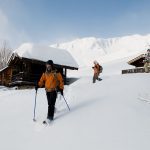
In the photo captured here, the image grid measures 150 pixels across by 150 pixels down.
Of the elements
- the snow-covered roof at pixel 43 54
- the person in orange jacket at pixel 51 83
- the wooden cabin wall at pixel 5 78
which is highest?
the snow-covered roof at pixel 43 54

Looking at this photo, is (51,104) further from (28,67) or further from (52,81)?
(28,67)

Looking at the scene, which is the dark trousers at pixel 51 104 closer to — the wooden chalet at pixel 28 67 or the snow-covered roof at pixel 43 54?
the wooden chalet at pixel 28 67

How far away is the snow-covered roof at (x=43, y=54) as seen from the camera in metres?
32.5

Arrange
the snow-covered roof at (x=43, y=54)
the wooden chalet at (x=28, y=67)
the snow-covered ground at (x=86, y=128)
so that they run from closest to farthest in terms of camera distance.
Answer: the snow-covered ground at (x=86, y=128)
the wooden chalet at (x=28, y=67)
the snow-covered roof at (x=43, y=54)

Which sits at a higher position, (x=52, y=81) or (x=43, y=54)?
(x=43, y=54)

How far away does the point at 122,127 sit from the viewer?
824 cm

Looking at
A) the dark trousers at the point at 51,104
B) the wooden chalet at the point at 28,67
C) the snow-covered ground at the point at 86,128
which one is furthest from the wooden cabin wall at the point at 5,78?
the dark trousers at the point at 51,104

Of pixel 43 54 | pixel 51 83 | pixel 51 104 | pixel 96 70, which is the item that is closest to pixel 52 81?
pixel 51 83

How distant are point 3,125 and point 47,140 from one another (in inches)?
105

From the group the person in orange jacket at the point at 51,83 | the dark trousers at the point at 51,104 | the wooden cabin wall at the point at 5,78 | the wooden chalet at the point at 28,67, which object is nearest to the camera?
the dark trousers at the point at 51,104

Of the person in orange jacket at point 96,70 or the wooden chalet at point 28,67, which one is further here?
the wooden chalet at point 28,67

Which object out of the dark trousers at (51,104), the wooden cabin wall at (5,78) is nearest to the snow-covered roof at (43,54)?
the wooden cabin wall at (5,78)

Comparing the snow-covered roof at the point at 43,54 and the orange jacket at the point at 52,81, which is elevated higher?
the snow-covered roof at the point at 43,54

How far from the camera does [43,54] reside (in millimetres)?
34438
